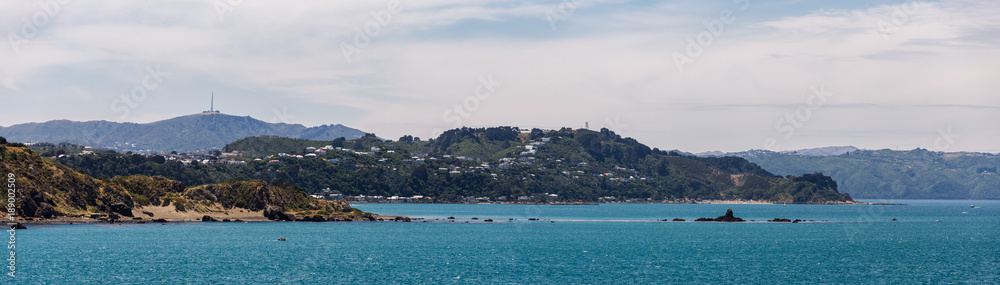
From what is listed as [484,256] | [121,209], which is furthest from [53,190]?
[484,256]

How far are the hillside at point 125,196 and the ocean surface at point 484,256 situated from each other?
1058cm

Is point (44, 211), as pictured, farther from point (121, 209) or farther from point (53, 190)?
point (121, 209)

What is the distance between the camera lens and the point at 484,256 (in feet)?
304

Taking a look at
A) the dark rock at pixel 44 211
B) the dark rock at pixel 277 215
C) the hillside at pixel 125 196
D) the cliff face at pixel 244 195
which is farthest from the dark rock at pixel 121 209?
the dark rock at pixel 277 215

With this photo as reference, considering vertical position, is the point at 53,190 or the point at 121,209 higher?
the point at 53,190

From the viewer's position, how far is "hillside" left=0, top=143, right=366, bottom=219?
438 feet

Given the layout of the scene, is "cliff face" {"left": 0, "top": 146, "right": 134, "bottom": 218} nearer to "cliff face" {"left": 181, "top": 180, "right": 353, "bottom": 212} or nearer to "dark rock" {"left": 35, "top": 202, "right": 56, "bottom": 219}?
"dark rock" {"left": 35, "top": 202, "right": 56, "bottom": 219}

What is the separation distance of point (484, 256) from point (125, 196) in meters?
89.5

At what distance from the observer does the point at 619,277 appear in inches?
2872

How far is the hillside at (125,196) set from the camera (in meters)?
134

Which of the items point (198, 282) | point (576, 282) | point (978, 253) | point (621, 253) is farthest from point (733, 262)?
point (198, 282)

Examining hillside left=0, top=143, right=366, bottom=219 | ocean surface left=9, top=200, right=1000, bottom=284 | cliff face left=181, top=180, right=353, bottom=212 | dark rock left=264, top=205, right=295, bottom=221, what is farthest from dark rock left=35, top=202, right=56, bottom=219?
dark rock left=264, top=205, right=295, bottom=221

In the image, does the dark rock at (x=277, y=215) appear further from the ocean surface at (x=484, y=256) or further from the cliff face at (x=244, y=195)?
the ocean surface at (x=484, y=256)

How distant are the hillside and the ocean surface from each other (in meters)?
10.6
